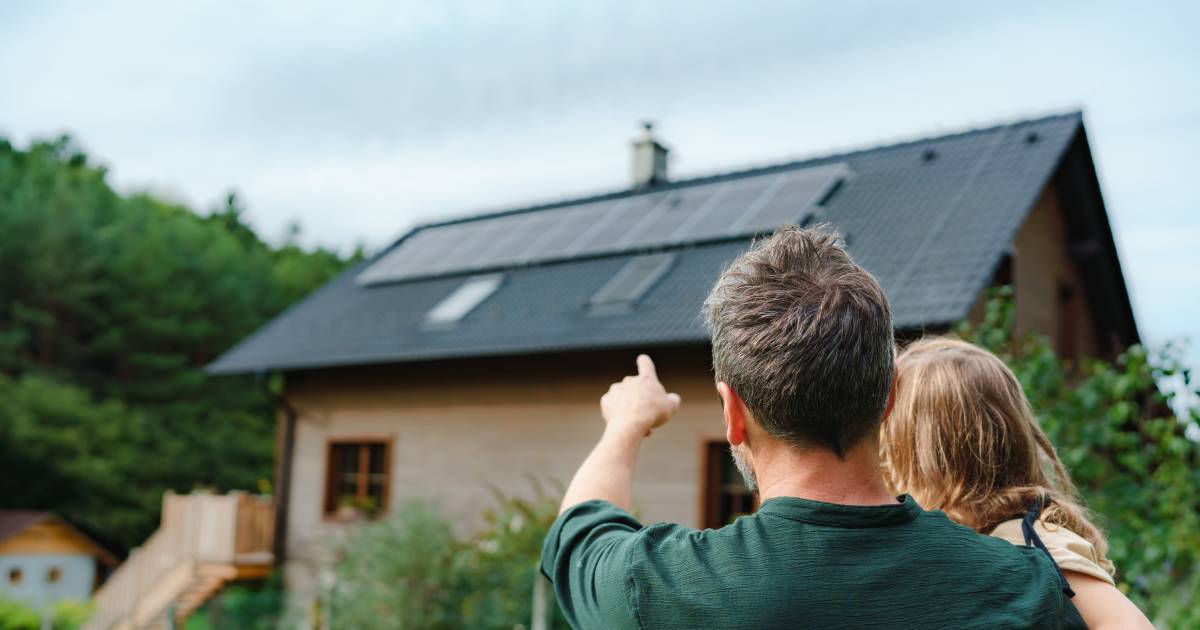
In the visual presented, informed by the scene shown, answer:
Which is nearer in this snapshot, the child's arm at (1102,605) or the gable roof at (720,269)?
the child's arm at (1102,605)

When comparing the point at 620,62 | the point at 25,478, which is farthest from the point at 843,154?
the point at 25,478

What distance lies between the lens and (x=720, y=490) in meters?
11.4

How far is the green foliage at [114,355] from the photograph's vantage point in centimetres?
2555

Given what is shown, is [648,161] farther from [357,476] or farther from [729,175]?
[357,476]

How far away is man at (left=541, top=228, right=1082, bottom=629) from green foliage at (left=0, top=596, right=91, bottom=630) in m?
16.8

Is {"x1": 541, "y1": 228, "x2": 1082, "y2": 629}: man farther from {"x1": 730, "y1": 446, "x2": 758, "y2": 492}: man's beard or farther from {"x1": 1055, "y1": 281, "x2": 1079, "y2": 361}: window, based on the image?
{"x1": 1055, "y1": 281, "x2": 1079, "y2": 361}: window

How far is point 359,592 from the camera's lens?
11.0 meters

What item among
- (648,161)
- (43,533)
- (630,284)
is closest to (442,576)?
(630,284)

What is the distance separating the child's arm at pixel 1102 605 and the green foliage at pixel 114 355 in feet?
80.7

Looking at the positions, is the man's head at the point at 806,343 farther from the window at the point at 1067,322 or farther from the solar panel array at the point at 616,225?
the window at the point at 1067,322

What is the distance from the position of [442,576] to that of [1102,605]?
9729mm

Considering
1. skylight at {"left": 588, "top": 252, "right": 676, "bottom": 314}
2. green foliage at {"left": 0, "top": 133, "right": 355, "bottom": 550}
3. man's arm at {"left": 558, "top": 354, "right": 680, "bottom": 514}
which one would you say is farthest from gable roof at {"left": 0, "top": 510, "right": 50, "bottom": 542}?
man's arm at {"left": 558, "top": 354, "right": 680, "bottom": 514}

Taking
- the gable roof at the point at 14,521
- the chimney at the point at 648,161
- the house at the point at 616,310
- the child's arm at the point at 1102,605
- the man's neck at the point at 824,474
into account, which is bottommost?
the gable roof at the point at 14,521

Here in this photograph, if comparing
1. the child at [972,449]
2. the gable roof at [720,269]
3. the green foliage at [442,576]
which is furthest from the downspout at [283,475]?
the child at [972,449]
